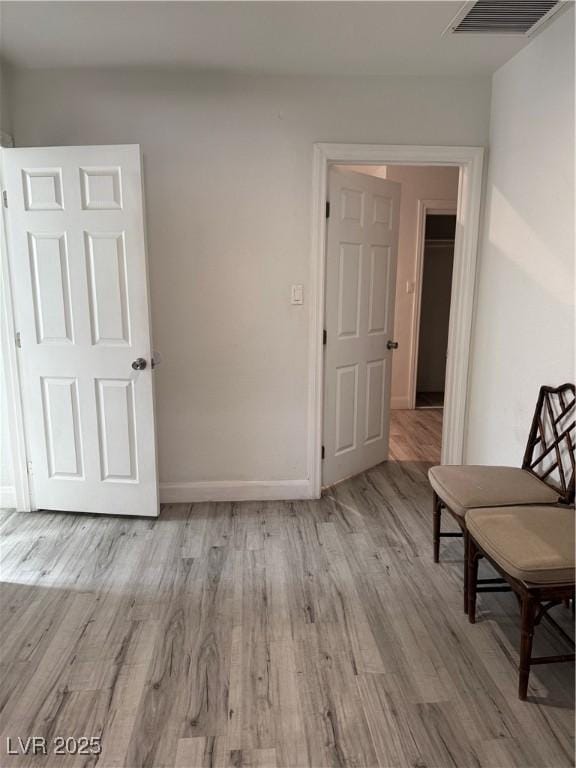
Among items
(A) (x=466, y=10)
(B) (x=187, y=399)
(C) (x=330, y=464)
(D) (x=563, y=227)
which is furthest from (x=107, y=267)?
(D) (x=563, y=227)

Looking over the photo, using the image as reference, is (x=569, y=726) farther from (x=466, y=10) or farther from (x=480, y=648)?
(x=466, y=10)

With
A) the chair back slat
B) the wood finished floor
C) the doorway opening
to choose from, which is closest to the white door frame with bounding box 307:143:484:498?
the wood finished floor

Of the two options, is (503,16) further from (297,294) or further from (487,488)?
(487,488)

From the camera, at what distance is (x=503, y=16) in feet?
7.16

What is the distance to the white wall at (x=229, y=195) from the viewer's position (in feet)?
9.30

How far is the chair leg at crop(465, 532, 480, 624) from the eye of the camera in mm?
2057

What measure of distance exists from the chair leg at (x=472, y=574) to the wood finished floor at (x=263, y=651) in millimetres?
58

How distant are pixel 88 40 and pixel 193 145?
0.68m

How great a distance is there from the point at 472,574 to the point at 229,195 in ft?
7.59

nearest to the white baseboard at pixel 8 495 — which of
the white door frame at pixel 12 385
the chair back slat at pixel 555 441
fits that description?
the white door frame at pixel 12 385

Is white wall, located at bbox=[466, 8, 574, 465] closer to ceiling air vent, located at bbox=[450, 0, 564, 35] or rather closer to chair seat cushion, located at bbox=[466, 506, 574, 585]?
ceiling air vent, located at bbox=[450, 0, 564, 35]

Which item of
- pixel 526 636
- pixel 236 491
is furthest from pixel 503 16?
pixel 236 491

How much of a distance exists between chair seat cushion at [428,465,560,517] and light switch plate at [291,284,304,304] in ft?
4.24

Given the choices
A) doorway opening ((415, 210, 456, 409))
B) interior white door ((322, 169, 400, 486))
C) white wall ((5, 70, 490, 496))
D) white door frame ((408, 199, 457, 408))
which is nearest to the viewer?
white wall ((5, 70, 490, 496))
